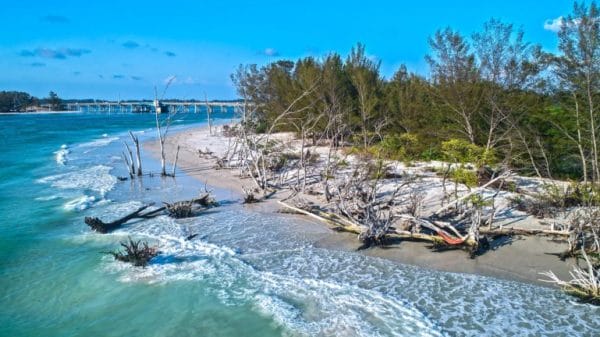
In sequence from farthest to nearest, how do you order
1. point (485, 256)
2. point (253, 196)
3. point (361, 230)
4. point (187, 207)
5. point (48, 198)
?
point (48, 198)
point (253, 196)
point (187, 207)
point (361, 230)
point (485, 256)

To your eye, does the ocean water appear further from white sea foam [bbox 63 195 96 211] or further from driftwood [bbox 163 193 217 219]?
white sea foam [bbox 63 195 96 211]

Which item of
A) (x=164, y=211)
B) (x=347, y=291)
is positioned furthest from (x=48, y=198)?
(x=347, y=291)

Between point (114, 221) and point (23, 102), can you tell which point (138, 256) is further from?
point (23, 102)

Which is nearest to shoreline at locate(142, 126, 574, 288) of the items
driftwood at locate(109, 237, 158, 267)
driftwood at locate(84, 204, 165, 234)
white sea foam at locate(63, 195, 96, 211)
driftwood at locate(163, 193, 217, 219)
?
driftwood at locate(109, 237, 158, 267)

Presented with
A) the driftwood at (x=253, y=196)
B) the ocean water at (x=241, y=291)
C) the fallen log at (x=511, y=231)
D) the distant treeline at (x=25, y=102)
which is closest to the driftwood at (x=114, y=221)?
the ocean water at (x=241, y=291)

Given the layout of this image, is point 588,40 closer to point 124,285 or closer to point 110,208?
point 124,285

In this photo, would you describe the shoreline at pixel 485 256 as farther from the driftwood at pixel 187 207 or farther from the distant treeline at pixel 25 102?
the distant treeline at pixel 25 102
